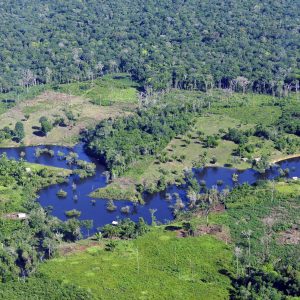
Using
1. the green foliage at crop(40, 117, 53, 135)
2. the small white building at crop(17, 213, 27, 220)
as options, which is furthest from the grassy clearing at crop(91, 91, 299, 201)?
the green foliage at crop(40, 117, 53, 135)

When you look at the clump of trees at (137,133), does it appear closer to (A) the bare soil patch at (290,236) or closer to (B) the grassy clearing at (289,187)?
(B) the grassy clearing at (289,187)

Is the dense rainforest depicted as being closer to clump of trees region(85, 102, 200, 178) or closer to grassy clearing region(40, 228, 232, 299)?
clump of trees region(85, 102, 200, 178)

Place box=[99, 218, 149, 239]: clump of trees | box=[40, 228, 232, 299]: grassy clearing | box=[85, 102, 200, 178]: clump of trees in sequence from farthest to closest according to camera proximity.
Answer: box=[85, 102, 200, 178]: clump of trees
box=[99, 218, 149, 239]: clump of trees
box=[40, 228, 232, 299]: grassy clearing

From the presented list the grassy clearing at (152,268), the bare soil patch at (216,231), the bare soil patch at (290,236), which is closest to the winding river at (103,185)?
the bare soil patch at (216,231)

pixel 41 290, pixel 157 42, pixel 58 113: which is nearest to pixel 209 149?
pixel 58 113

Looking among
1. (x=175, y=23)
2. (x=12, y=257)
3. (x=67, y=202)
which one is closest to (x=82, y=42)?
(x=175, y=23)

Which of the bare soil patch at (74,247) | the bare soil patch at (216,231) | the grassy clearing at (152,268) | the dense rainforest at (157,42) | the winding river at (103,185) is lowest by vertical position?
the winding river at (103,185)
